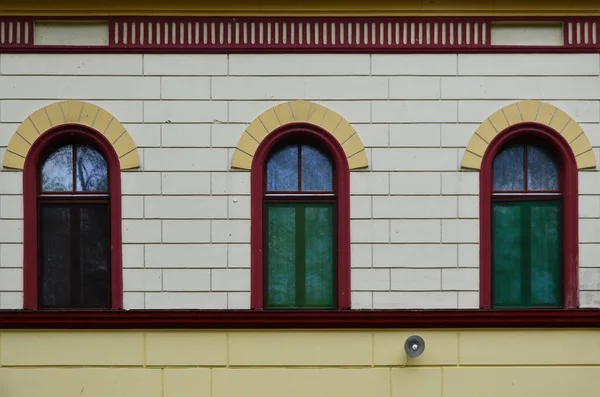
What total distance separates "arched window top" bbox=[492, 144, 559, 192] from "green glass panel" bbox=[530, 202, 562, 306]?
0.25m

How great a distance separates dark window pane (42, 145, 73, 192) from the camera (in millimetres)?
8648

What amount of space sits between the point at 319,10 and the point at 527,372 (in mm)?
4833

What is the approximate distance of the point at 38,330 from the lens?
8.41m

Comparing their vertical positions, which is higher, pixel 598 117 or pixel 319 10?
pixel 319 10

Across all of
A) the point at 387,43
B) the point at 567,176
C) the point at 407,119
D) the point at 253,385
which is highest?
A: the point at 387,43

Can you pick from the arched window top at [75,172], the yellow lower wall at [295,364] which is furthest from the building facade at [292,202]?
the arched window top at [75,172]

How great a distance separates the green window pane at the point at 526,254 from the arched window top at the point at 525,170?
20 centimetres

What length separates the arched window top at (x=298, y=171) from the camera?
8641 mm

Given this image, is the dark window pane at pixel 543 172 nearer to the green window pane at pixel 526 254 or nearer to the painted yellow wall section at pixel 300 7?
the green window pane at pixel 526 254

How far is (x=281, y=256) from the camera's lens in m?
8.60

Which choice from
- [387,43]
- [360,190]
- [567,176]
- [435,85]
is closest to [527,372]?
[567,176]

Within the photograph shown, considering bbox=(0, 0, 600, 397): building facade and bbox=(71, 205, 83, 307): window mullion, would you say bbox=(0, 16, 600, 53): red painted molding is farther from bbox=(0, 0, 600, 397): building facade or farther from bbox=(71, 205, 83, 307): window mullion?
bbox=(71, 205, 83, 307): window mullion

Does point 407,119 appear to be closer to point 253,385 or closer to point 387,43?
point 387,43

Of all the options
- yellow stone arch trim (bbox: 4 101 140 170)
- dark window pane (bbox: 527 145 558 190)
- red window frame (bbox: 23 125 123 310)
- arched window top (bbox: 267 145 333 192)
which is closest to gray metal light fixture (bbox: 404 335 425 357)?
arched window top (bbox: 267 145 333 192)
